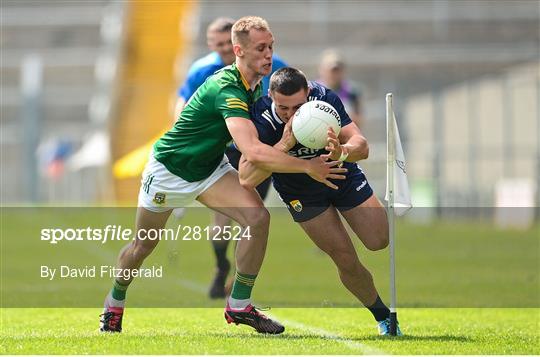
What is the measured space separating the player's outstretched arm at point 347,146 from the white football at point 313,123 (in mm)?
49

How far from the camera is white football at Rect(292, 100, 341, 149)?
7023 millimetres

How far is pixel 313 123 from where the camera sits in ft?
23.0

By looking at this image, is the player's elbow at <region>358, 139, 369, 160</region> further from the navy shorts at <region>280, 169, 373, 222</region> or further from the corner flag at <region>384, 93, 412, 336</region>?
the navy shorts at <region>280, 169, 373, 222</region>

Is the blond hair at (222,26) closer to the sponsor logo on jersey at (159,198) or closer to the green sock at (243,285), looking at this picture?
the sponsor logo on jersey at (159,198)

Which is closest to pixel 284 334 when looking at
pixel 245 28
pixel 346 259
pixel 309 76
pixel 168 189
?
pixel 346 259

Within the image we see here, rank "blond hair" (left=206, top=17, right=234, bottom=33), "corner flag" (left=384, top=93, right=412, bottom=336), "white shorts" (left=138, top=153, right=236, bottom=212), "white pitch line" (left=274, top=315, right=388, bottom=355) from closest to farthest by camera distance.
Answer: "white pitch line" (left=274, top=315, right=388, bottom=355) < "corner flag" (left=384, top=93, right=412, bottom=336) < "white shorts" (left=138, top=153, right=236, bottom=212) < "blond hair" (left=206, top=17, right=234, bottom=33)

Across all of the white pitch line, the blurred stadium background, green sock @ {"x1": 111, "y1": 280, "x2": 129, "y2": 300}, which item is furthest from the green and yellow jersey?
the blurred stadium background

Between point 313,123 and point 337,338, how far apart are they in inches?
56.9

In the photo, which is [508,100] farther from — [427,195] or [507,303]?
[507,303]

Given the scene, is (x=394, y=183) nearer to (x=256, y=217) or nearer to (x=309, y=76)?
(x=256, y=217)

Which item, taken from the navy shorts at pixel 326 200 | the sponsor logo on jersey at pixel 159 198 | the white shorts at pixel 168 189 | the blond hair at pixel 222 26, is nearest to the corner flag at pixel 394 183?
the navy shorts at pixel 326 200

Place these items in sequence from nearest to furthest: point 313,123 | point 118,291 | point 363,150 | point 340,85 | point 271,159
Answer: point 313,123, point 271,159, point 363,150, point 118,291, point 340,85

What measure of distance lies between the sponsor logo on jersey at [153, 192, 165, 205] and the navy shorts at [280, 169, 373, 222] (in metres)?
0.77

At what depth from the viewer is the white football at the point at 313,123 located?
702 cm
